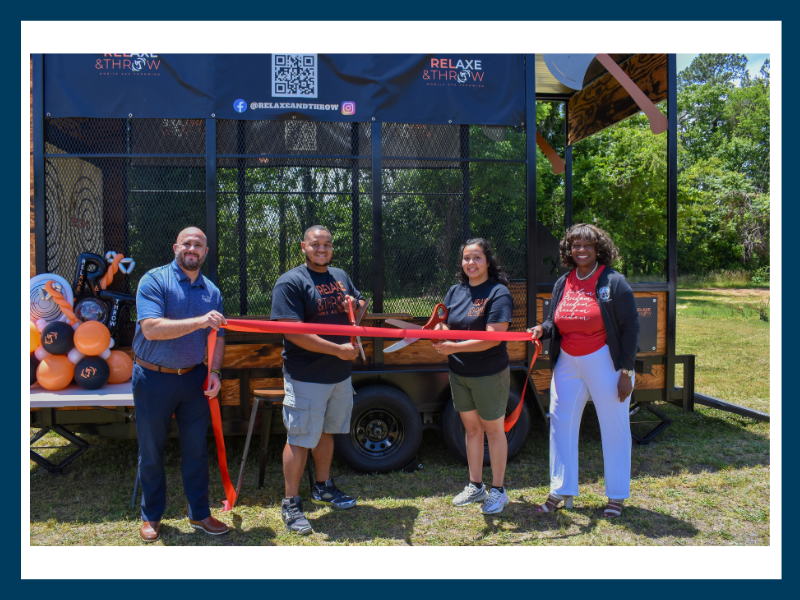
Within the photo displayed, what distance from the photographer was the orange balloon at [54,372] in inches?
156

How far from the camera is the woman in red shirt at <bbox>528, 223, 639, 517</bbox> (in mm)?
3389

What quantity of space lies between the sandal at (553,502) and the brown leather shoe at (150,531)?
2.51m

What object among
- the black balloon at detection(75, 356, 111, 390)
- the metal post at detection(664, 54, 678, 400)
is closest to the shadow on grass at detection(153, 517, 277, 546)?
the black balloon at detection(75, 356, 111, 390)

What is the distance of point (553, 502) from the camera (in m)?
3.67

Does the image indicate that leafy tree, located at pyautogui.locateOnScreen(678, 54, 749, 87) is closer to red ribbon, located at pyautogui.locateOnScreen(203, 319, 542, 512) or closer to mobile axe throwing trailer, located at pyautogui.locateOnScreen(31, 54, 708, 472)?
mobile axe throwing trailer, located at pyautogui.locateOnScreen(31, 54, 708, 472)

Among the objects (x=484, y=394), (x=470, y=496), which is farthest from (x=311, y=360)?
(x=470, y=496)

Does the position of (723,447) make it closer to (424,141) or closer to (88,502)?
(424,141)

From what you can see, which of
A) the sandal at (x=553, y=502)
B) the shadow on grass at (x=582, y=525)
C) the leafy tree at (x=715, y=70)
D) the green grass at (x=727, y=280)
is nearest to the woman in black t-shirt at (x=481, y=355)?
the shadow on grass at (x=582, y=525)

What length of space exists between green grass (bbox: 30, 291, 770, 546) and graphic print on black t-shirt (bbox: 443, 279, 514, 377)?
40.5 inches

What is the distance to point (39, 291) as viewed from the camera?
13.2 ft

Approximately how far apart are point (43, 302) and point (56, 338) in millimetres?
336

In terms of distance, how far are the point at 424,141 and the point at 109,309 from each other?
3026 mm

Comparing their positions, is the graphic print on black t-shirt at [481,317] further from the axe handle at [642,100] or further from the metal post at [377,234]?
the axe handle at [642,100]

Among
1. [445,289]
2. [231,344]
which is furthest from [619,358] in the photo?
[231,344]
